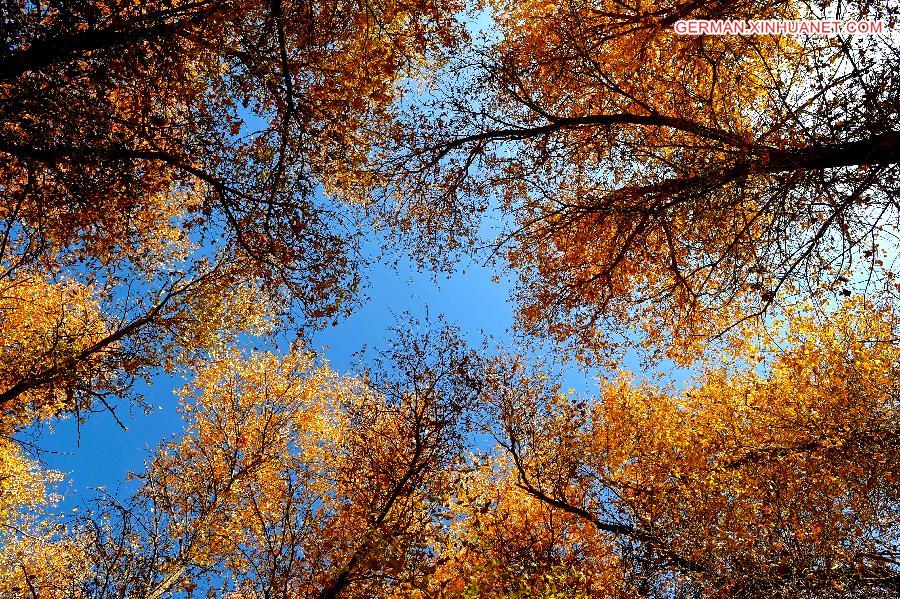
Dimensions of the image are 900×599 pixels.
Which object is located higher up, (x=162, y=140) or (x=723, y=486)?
(x=162, y=140)

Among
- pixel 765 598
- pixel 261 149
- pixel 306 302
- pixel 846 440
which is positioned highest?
pixel 261 149

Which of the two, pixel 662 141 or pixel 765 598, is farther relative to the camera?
pixel 662 141

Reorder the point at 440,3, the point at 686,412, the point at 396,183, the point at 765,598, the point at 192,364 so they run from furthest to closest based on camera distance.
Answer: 1. the point at 686,412
2. the point at 192,364
3. the point at 396,183
4. the point at 440,3
5. the point at 765,598

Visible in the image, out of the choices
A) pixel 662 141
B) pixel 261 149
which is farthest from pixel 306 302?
pixel 662 141

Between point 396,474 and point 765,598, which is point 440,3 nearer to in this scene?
point 396,474

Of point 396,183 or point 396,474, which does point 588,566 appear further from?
point 396,183

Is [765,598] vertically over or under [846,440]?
under

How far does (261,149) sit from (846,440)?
46.9ft

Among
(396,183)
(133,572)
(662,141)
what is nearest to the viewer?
(133,572)

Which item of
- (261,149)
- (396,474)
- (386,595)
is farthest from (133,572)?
(261,149)

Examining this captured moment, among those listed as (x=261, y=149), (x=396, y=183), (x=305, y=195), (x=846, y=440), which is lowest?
(x=846, y=440)

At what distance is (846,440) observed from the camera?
1040cm

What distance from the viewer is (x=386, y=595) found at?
34.8 ft

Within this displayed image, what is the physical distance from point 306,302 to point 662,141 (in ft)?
29.4
